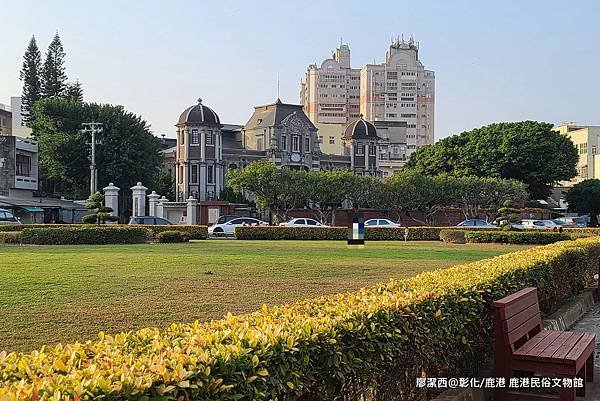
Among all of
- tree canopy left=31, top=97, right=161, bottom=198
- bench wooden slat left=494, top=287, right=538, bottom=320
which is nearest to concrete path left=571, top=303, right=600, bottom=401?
bench wooden slat left=494, top=287, right=538, bottom=320

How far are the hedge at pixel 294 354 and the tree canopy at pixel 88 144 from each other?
156ft

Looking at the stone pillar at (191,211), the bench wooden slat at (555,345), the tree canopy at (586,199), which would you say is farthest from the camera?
the tree canopy at (586,199)

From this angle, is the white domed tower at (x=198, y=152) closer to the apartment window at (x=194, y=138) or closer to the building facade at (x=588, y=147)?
the apartment window at (x=194, y=138)

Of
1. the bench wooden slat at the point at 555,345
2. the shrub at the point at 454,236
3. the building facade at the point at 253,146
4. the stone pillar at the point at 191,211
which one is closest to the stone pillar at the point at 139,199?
the stone pillar at the point at 191,211

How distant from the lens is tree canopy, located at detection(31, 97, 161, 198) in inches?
2024

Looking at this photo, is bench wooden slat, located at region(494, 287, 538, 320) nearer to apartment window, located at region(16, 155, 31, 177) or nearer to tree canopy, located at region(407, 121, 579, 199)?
apartment window, located at region(16, 155, 31, 177)

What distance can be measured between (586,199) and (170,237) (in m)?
45.1

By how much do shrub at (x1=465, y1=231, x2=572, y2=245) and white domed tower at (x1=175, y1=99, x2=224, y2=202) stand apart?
3263 cm

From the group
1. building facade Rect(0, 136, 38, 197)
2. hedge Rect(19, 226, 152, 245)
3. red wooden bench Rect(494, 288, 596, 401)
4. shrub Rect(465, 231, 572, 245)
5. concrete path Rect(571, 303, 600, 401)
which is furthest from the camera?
building facade Rect(0, 136, 38, 197)

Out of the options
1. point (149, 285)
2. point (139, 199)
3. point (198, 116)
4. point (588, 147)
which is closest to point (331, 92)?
point (588, 147)

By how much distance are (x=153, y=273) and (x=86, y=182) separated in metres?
43.9

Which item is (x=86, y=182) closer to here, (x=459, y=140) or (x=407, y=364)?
(x=459, y=140)

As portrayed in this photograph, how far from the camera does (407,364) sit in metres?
4.83

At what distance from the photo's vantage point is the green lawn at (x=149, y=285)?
26.1ft
